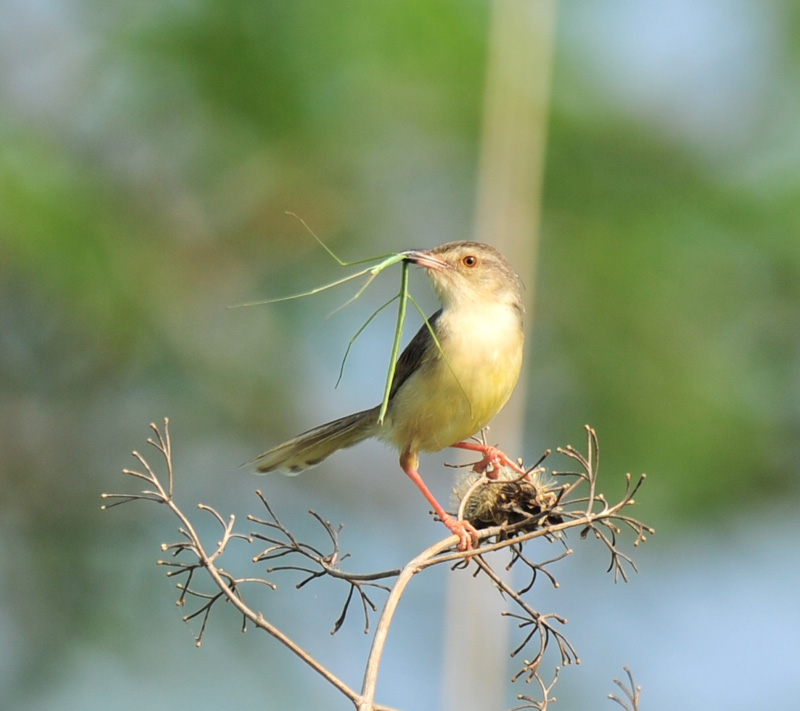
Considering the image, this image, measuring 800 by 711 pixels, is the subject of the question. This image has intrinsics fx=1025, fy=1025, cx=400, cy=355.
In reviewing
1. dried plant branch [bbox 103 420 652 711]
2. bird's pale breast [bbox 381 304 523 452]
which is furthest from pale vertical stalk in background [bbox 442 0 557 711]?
dried plant branch [bbox 103 420 652 711]

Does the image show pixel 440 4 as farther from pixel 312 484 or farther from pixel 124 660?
pixel 124 660

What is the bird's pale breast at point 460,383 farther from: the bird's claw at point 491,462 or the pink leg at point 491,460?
the bird's claw at point 491,462

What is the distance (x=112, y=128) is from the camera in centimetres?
1105

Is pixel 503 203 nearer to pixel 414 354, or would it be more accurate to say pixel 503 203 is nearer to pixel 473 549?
pixel 414 354

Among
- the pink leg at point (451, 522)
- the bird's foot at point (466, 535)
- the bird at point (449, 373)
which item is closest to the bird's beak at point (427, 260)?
the bird at point (449, 373)

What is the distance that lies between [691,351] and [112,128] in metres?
6.88

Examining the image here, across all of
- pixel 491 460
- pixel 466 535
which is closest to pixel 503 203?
pixel 491 460

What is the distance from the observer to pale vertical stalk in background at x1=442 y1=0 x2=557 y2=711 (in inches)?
243

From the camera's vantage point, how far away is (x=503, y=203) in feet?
28.9

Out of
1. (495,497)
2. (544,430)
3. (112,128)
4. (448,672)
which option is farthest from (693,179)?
(495,497)

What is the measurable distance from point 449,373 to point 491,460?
1226mm

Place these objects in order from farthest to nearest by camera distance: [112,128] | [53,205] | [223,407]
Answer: [223,407] → [112,128] → [53,205]

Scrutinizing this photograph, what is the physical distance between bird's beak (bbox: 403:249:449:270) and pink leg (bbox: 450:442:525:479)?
81cm

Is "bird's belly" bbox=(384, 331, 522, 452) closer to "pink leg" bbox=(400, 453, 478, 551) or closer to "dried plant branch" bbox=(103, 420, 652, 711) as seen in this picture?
"pink leg" bbox=(400, 453, 478, 551)
